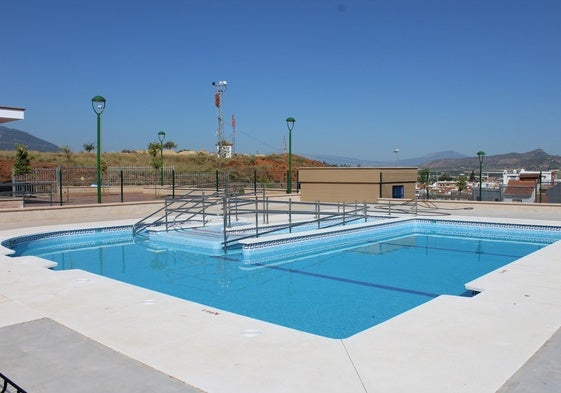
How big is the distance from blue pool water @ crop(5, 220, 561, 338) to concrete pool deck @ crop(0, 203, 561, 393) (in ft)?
4.19

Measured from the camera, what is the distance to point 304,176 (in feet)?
81.4

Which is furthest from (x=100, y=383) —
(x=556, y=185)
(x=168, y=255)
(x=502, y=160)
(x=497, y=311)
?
(x=502, y=160)

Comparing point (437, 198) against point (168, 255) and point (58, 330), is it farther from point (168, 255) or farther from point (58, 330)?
point (58, 330)

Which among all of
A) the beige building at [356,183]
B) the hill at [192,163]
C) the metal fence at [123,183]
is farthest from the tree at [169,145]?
the beige building at [356,183]

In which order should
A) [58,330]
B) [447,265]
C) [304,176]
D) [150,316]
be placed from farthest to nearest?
[304,176]
[447,265]
[150,316]
[58,330]

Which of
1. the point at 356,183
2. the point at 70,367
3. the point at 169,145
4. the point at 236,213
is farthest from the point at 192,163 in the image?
the point at 70,367

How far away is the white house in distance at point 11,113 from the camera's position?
52.9ft

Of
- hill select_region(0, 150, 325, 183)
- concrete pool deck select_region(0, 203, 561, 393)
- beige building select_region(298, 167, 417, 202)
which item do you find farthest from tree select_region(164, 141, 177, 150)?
concrete pool deck select_region(0, 203, 561, 393)

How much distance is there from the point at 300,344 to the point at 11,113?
15.5 m

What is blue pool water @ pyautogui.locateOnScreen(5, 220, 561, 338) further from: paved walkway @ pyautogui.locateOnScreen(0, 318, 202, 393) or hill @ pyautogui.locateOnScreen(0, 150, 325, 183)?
hill @ pyautogui.locateOnScreen(0, 150, 325, 183)

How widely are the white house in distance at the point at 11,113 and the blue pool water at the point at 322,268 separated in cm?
560

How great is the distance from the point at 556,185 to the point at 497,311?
63.2 feet

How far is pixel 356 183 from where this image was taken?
75.2ft

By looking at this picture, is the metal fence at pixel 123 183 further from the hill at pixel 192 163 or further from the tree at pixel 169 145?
the tree at pixel 169 145
